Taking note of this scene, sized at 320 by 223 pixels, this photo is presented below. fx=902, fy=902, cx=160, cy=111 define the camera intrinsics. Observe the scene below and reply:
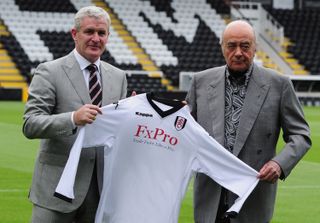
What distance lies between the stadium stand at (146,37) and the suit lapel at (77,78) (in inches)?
1066

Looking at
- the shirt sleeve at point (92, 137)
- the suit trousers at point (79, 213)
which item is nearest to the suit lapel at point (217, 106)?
the shirt sleeve at point (92, 137)

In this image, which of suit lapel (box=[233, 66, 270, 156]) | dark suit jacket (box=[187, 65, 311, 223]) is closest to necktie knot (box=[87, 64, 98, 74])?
dark suit jacket (box=[187, 65, 311, 223])

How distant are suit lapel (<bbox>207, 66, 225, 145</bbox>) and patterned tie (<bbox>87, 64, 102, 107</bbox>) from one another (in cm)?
69

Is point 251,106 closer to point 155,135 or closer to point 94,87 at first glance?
point 155,135

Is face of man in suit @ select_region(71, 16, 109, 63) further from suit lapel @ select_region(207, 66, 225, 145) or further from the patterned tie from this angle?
suit lapel @ select_region(207, 66, 225, 145)

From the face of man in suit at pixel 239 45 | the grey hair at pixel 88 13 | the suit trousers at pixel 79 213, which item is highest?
the grey hair at pixel 88 13

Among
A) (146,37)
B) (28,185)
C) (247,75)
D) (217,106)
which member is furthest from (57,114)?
(146,37)

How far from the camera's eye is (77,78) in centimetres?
557

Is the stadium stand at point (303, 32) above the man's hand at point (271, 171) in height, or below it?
below

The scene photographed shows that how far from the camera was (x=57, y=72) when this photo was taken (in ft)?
18.2

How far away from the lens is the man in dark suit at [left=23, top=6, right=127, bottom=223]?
5.41 metres

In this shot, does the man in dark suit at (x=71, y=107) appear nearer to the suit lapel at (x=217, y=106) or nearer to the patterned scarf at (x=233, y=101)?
the suit lapel at (x=217, y=106)

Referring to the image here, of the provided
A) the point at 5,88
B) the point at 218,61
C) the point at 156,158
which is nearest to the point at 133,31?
the point at 218,61

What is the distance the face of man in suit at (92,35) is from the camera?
5.41m
